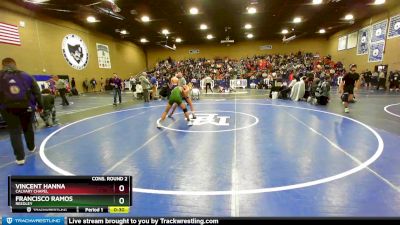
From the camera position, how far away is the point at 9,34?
1664 centimetres

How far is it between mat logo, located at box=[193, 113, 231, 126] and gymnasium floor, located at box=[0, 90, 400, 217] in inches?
4.1

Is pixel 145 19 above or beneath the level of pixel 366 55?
above

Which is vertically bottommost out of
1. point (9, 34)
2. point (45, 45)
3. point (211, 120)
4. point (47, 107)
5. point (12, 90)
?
point (211, 120)

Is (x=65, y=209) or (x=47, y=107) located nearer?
(x=65, y=209)

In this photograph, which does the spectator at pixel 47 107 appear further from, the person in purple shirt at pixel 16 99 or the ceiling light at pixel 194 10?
the ceiling light at pixel 194 10

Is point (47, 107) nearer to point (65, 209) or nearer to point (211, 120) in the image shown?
point (211, 120)

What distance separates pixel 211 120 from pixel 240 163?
4.13 meters

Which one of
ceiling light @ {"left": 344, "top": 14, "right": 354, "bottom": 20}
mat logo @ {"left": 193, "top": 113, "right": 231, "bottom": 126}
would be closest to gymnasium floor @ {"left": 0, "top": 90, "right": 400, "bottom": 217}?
mat logo @ {"left": 193, "top": 113, "right": 231, "bottom": 126}

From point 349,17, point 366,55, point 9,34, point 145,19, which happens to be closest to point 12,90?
point 9,34

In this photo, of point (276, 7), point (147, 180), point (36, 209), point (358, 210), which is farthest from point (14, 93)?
point (276, 7)

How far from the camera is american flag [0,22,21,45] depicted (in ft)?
52.5

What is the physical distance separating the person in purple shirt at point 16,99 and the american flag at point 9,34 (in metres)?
15.4

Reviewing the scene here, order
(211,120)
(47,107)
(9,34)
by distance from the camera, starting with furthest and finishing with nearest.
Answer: (9,34) < (211,120) < (47,107)

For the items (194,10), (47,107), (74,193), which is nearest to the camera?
(74,193)
